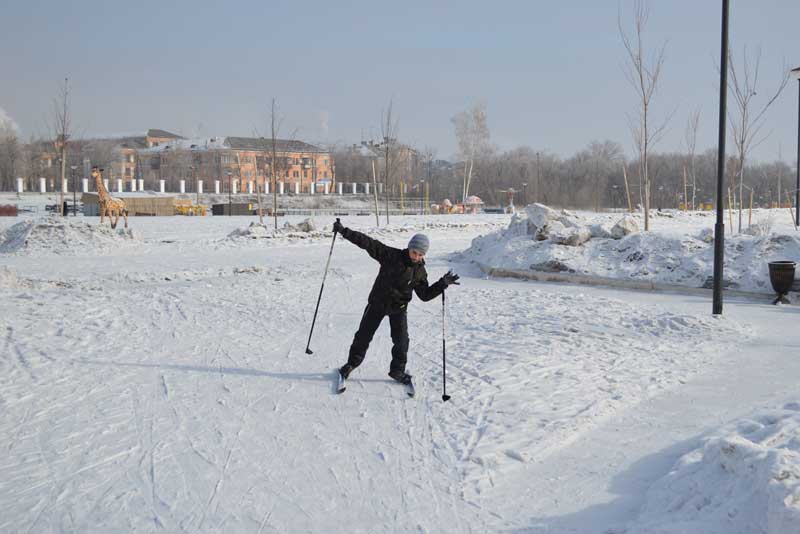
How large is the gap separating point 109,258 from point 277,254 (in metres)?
4.95

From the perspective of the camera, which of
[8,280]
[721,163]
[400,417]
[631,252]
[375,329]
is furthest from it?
[631,252]

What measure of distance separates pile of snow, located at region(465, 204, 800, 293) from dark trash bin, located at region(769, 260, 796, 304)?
75 cm

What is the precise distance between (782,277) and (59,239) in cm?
2045

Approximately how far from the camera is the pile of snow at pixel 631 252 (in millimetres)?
13711

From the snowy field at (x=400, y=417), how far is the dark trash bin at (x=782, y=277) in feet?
1.61

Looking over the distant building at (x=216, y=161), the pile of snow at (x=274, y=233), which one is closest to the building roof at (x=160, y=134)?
the distant building at (x=216, y=161)

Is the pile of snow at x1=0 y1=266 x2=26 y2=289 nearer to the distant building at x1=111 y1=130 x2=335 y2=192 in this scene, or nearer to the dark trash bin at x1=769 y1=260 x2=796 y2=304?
the dark trash bin at x1=769 y1=260 x2=796 y2=304

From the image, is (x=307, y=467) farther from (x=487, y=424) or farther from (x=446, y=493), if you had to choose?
(x=487, y=424)

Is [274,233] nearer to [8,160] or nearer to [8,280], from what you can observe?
[8,280]

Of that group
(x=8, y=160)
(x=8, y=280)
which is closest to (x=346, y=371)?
(x=8, y=280)

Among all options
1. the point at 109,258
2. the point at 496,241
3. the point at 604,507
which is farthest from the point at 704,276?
the point at 109,258

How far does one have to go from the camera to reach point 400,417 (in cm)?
610

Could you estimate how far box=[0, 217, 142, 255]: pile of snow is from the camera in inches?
851

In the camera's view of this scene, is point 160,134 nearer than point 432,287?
No
